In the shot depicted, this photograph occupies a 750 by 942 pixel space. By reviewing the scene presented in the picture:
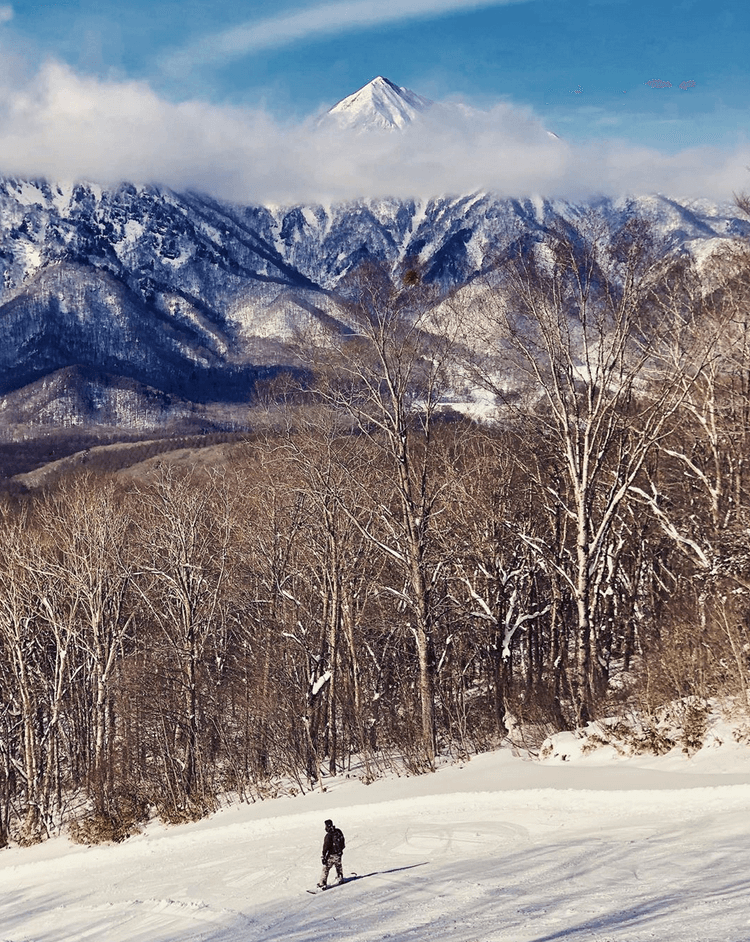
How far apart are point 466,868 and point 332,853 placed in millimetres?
2192

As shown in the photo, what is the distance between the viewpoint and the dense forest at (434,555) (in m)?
21.4

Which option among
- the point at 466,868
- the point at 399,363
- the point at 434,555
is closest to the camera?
the point at 466,868

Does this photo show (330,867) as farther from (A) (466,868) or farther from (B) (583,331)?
(B) (583,331)

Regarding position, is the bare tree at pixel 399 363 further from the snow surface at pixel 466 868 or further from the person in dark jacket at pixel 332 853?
the person in dark jacket at pixel 332 853

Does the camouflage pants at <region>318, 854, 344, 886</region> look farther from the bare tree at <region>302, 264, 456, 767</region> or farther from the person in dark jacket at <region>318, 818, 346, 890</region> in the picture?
the bare tree at <region>302, 264, 456, 767</region>

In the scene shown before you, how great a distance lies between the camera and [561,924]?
37.9 feet

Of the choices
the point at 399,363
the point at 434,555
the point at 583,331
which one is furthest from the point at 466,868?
the point at 434,555

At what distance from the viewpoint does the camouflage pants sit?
51.8 ft

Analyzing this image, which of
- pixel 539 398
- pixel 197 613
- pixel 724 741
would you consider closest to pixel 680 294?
pixel 539 398

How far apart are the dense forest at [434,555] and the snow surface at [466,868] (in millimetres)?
2365

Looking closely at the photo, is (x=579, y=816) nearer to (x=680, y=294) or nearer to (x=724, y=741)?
(x=724, y=741)

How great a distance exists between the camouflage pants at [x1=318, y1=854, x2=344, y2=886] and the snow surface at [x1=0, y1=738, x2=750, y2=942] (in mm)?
409

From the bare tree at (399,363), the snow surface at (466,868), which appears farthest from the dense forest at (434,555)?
the snow surface at (466,868)

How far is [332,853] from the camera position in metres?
15.8
